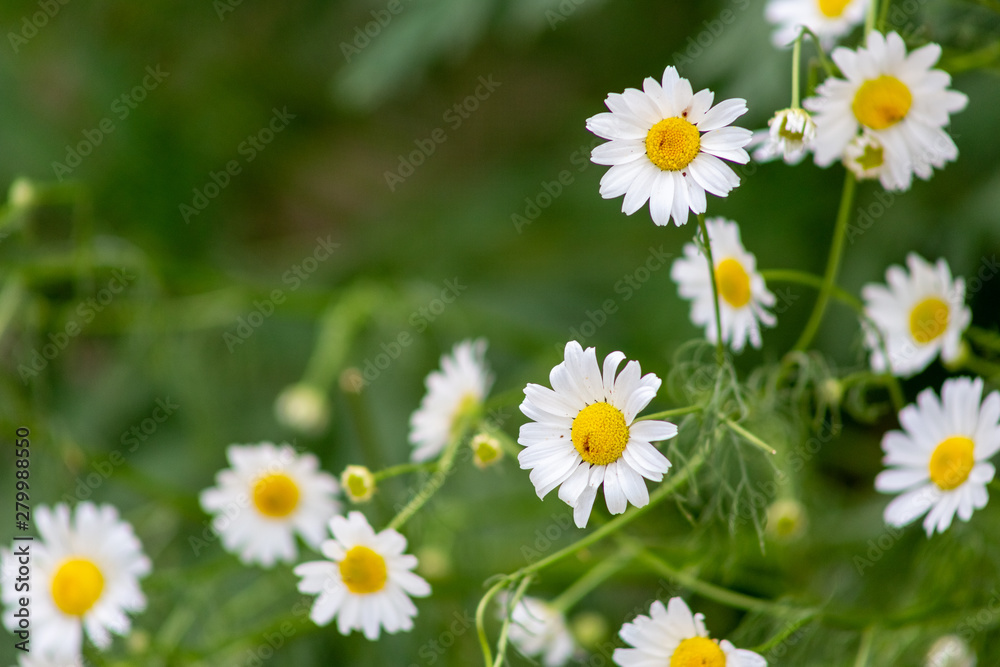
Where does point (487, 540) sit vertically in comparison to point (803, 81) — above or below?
below

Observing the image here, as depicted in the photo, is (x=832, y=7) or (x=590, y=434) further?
(x=832, y=7)

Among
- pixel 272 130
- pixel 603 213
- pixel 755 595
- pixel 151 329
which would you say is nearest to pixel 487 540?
pixel 755 595

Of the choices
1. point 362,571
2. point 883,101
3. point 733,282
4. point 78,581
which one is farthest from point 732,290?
point 78,581

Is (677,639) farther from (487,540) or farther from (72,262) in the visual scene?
(72,262)

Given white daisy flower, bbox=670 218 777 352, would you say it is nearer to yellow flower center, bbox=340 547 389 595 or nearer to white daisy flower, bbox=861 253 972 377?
white daisy flower, bbox=861 253 972 377

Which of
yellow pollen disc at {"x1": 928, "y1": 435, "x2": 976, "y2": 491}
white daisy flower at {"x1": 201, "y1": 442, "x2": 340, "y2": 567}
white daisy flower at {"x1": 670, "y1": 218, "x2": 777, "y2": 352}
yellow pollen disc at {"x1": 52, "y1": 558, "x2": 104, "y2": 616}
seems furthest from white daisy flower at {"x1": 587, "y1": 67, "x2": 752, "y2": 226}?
yellow pollen disc at {"x1": 52, "y1": 558, "x2": 104, "y2": 616}

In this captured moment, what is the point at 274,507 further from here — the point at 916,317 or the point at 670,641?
the point at 916,317

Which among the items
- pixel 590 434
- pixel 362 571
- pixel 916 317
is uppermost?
pixel 916 317

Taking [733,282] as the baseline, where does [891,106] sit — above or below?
above

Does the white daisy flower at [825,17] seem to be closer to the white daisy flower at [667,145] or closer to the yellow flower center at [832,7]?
the yellow flower center at [832,7]
